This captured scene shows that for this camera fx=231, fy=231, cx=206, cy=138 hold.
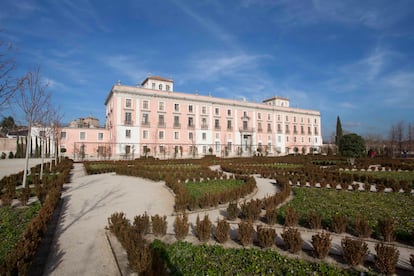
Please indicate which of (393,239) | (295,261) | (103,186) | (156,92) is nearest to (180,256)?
(295,261)

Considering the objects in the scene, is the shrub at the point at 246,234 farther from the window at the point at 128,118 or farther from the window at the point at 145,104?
the window at the point at 145,104

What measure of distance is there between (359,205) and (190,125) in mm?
35015

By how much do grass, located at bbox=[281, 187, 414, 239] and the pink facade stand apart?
2812 cm

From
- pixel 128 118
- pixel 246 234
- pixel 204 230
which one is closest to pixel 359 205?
pixel 246 234

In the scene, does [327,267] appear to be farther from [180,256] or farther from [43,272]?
[43,272]

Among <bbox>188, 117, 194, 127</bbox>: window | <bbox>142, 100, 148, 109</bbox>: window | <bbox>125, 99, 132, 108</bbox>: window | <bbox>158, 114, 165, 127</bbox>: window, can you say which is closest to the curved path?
<bbox>125, 99, 132, 108</bbox>: window

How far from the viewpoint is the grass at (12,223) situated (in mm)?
4520

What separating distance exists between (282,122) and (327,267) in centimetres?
5143

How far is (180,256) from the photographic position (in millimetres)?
3992

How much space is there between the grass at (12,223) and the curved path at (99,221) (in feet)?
2.42

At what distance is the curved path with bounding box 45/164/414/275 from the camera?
390 cm

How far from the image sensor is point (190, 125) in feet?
136

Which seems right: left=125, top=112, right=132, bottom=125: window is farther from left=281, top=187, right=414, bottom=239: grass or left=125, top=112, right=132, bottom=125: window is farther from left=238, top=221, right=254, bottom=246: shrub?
left=238, top=221, right=254, bottom=246: shrub

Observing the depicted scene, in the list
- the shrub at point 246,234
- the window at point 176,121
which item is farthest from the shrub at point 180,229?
the window at point 176,121
